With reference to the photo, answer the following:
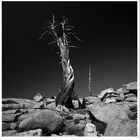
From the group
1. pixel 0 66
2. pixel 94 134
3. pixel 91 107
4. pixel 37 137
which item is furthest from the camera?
pixel 91 107

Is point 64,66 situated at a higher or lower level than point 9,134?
higher

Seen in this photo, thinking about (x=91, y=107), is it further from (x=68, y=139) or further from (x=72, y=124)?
(x=68, y=139)

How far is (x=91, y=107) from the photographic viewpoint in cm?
597

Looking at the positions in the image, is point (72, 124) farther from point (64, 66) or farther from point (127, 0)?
point (127, 0)

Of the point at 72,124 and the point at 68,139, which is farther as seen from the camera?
the point at 72,124

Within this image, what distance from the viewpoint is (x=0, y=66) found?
5.46m

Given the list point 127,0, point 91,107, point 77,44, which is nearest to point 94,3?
point 127,0

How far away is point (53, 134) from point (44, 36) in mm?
4948

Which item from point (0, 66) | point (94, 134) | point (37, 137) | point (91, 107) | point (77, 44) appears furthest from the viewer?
point (77, 44)

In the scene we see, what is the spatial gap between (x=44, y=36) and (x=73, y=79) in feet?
7.72

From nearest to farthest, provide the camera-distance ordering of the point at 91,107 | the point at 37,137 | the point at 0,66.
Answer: the point at 37,137 < the point at 0,66 < the point at 91,107

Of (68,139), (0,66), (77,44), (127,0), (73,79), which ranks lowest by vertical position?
(68,139)

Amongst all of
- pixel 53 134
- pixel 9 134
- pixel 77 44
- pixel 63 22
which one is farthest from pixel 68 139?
pixel 63 22

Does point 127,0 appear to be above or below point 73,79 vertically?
above
